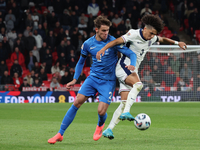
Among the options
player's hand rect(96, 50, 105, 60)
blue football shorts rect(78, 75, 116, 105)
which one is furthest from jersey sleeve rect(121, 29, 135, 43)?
blue football shorts rect(78, 75, 116, 105)

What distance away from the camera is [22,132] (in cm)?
753

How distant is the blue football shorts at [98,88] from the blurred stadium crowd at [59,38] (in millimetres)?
11454

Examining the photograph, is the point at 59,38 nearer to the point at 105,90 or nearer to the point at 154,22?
the point at 105,90

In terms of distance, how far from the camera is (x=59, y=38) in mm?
19531

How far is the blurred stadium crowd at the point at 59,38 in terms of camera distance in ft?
58.7

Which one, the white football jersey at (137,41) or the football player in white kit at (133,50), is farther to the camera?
the white football jersey at (137,41)

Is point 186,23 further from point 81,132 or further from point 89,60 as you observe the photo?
point 81,132

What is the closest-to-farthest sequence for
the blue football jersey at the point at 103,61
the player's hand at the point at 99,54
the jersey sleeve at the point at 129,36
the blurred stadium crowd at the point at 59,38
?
the player's hand at the point at 99,54
the jersey sleeve at the point at 129,36
the blue football jersey at the point at 103,61
the blurred stadium crowd at the point at 59,38

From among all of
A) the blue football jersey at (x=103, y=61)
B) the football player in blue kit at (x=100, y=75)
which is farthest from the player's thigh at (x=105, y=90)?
the blue football jersey at (x=103, y=61)

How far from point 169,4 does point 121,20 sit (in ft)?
18.5

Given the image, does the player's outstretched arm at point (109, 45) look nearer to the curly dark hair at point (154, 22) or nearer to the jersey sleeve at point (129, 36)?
the jersey sleeve at point (129, 36)

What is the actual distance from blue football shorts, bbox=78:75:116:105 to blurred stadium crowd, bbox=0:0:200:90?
1145 cm

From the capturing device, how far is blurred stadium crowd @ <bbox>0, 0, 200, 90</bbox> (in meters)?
17.9

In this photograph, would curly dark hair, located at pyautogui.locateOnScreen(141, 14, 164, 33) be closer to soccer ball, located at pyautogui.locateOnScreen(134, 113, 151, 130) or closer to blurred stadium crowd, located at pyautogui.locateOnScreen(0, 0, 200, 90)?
soccer ball, located at pyautogui.locateOnScreen(134, 113, 151, 130)
